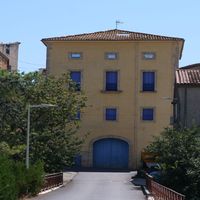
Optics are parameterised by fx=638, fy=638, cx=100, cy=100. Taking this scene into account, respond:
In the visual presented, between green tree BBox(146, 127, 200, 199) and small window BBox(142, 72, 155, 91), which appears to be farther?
small window BBox(142, 72, 155, 91)

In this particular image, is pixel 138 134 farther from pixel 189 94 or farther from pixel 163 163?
pixel 163 163

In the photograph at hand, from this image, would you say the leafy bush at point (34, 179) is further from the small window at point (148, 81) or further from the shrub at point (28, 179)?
the small window at point (148, 81)

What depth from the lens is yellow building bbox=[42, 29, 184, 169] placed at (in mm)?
67062

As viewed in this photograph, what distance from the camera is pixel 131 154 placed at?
66812 millimetres

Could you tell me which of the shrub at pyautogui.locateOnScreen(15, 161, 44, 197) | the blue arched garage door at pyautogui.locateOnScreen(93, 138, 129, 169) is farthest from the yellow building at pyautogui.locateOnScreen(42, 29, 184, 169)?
the shrub at pyautogui.locateOnScreen(15, 161, 44, 197)

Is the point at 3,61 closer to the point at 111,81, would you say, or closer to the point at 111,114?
the point at 111,81

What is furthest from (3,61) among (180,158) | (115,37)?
(180,158)

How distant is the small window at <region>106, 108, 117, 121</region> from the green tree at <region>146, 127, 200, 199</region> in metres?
30.2

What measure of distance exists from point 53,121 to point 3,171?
23.1 metres

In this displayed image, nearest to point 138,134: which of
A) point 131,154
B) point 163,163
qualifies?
point 131,154

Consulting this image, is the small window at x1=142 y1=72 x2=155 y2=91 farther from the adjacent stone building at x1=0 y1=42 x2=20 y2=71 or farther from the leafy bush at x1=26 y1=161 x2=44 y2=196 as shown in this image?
the leafy bush at x1=26 y1=161 x2=44 y2=196

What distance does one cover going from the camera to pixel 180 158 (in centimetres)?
3488

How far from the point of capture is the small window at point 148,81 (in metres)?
67.4

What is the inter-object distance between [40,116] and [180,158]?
15265 millimetres
